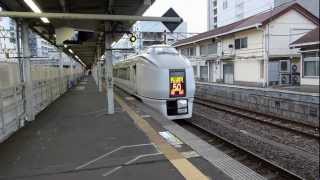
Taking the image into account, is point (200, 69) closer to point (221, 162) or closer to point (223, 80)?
point (223, 80)

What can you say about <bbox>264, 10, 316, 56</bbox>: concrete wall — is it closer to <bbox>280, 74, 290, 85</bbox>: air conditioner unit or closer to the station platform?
<bbox>280, 74, 290, 85</bbox>: air conditioner unit

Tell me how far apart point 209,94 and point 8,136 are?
17.9 metres

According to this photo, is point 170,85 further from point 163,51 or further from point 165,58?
point 163,51

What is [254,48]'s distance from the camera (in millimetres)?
5391

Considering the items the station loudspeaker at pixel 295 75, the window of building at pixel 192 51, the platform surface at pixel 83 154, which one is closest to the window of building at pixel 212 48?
the window of building at pixel 192 51

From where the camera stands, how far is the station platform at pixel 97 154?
4891 mm

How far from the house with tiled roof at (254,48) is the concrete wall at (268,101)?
0.83 meters

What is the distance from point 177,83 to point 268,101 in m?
5.80

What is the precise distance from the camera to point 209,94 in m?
24.1

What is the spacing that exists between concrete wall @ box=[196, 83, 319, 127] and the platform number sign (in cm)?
268

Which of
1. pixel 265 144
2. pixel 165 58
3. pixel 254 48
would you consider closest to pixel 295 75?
pixel 254 48

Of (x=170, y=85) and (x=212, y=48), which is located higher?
(x=212, y=48)

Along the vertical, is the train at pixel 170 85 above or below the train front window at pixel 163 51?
below

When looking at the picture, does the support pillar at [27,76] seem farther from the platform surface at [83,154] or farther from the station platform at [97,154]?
the station platform at [97,154]
